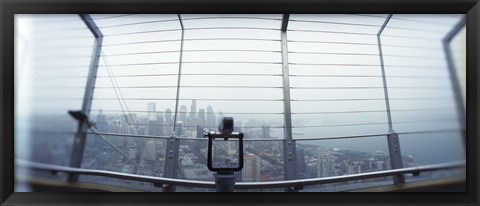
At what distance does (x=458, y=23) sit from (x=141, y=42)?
1.83 meters

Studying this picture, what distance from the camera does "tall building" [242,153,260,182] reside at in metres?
1.76

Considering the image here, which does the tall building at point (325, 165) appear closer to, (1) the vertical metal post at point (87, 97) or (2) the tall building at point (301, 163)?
(2) the tall building at point (301, 163)

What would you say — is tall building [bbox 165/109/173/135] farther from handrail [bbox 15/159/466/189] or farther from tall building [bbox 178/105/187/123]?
handrail [bbox 15/159/466/189]

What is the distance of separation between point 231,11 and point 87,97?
41.8 inches

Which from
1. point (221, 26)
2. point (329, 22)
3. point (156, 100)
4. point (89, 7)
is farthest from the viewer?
point (156, 100)

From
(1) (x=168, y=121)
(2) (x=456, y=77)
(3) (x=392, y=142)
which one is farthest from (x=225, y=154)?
(2) (x=456, y=77)

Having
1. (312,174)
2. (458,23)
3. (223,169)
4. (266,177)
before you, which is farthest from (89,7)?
(458,23)

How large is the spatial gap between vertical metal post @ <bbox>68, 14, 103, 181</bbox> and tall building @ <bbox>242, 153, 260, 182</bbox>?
3.39 ft

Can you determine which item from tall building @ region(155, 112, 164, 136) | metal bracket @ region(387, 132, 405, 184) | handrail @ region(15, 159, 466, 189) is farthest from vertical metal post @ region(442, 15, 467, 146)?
tall building @ region(155, 112, 164, 136)

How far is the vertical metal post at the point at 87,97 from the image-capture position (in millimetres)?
1562

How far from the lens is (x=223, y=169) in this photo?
165 centimetres

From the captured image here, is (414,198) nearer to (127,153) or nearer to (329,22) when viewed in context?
(329,22)

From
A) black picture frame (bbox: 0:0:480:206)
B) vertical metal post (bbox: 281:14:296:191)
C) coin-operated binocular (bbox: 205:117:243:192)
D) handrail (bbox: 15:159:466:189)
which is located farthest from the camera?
vertical metal post (bbox: 281:14:296:191)

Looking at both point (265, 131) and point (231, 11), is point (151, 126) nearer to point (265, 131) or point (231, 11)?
point (265, 131)
